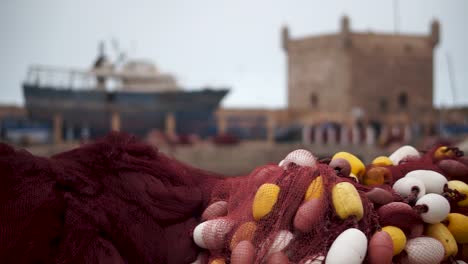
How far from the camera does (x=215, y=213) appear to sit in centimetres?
276

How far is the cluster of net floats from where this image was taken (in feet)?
7.53

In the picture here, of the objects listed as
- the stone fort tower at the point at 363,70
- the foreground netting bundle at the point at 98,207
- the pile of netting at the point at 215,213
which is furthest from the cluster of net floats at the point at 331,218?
the stone fort tower at the point at 363,70

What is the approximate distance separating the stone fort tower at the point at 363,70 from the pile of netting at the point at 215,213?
116 ft

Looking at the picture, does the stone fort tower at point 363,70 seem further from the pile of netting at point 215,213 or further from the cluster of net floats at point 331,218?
the pile of netting at point 215,213

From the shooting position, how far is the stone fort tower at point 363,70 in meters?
37.7

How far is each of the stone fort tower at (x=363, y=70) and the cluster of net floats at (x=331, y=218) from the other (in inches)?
1382

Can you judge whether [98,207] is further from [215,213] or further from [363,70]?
[363,70]

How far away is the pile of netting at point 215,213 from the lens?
2275mm

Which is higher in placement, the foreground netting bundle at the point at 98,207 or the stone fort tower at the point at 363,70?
the stone fort tower at the point at 363,70

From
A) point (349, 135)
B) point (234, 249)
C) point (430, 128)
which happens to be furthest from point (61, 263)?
point (430, 128)

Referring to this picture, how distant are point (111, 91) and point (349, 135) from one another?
11992 mm

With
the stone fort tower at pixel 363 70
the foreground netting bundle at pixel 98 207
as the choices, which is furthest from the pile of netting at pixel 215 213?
the stone fort tower at pixel 363 70

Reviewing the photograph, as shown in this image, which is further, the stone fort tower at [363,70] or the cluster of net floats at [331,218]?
the stone fort tower at [363,70]

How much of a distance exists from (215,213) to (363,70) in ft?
122
